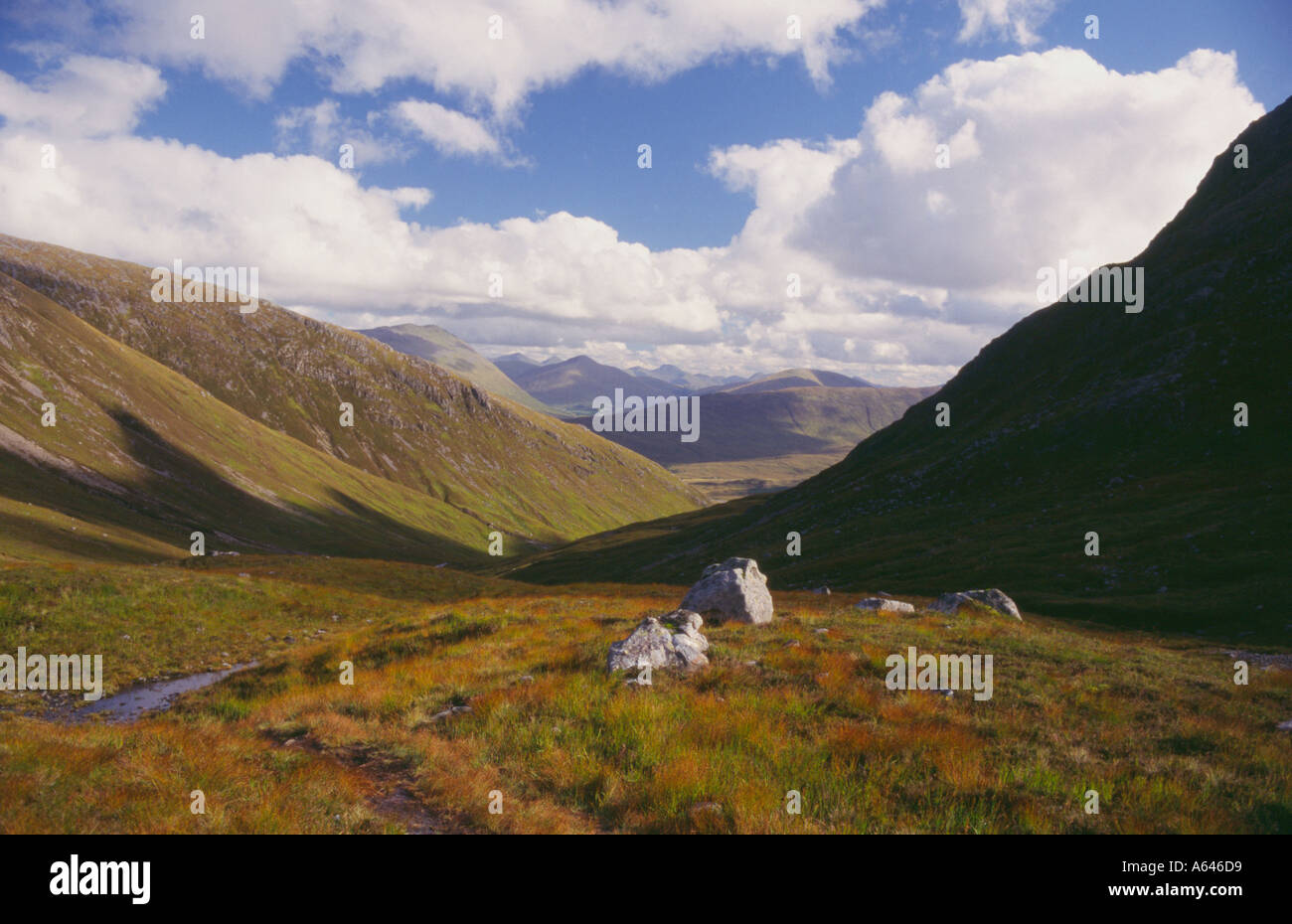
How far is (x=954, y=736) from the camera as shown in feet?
34.6

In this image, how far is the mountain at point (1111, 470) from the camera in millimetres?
40938

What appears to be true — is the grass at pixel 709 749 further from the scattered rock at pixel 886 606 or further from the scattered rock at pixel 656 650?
the scattered rock at pixel 886 606

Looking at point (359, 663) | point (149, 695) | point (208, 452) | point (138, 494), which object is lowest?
point (149, 695)

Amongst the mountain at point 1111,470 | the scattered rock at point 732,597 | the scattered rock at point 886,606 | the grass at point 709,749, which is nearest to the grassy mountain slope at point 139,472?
the mountain at point 1111,470

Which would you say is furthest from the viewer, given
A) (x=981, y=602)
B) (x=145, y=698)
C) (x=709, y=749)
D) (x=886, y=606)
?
(x=981, y=602)

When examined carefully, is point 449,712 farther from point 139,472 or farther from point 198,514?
point 139,472

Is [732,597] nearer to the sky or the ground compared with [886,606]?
nearer to the sky

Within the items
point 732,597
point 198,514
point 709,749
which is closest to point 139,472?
point 198,514

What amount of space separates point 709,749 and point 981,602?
1023 inches

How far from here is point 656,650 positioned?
16391mm

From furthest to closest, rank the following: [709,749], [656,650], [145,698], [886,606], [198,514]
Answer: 1. [198,514]
2. [886,606]
3. [145,698]
4. [656,650]
5. [709,749]

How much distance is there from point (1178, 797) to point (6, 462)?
136673mm

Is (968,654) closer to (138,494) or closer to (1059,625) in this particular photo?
(1059,625)
